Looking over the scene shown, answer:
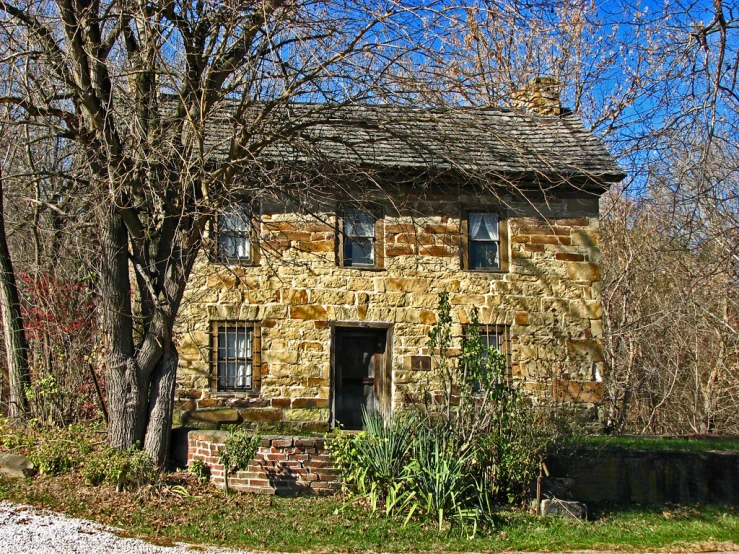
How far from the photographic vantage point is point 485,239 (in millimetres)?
13062

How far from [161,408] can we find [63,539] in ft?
7.55

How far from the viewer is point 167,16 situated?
8.27 meters

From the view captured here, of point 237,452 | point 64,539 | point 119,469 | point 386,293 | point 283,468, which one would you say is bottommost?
point 64,539

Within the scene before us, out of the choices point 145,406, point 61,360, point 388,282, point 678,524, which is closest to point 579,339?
point 388,282

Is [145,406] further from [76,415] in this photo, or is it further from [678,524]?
[678,524]

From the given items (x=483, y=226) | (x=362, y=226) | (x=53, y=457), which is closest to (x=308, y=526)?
(x=53, y=457)

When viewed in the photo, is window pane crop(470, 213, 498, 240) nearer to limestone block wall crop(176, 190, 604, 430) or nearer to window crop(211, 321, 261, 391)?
limestone block wall crop(176, 190, 604, 430)

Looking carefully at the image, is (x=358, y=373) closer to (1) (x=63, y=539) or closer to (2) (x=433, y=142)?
(2) (x=433, y=142)

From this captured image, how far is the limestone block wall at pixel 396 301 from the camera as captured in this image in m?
12.2

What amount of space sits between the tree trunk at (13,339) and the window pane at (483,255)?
7.22 m

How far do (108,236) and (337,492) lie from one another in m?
4.08

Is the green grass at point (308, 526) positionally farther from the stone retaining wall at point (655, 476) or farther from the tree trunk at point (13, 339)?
the tree trunk at point (13, 339)

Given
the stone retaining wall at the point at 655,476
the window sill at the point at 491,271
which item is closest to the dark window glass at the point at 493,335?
the window sill at the point at 491,271

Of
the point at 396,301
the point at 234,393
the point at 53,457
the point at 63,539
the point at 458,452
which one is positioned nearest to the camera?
the point at 63,539
